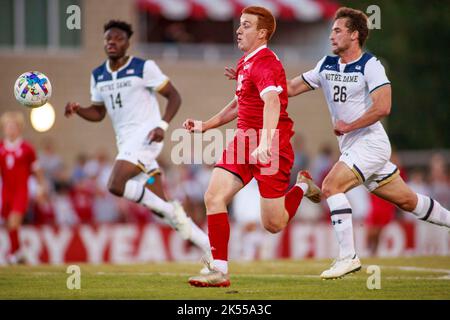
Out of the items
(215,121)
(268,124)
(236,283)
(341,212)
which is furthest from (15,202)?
(268,124)

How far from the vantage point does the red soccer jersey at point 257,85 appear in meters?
9.83

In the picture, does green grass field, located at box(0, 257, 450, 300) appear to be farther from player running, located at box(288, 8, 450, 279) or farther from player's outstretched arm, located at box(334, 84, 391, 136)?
player's outstretched arm, located at box(334, 84, 391, 136)

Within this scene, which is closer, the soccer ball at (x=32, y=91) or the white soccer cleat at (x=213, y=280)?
the white soccer cleat at (x=213, y=280)

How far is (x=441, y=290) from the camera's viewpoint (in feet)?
33.1

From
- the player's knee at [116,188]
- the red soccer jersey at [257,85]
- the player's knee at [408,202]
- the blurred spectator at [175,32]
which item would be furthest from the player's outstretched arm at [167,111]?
the blurred spectator at [175,32]

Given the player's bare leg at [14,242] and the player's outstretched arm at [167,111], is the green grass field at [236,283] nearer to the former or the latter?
the player's outstretched arm at [167,111]

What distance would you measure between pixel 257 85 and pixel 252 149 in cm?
61

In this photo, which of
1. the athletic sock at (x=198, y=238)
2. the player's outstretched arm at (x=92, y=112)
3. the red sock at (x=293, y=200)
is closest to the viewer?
the red sock at (x=293, y=200)

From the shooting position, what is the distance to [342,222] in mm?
10578

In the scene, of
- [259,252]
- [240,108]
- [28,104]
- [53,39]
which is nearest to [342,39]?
[240,108]

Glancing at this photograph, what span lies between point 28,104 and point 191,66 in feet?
61.0

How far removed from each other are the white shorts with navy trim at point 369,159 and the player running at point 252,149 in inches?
30.4

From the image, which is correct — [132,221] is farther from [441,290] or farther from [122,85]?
[441,290]

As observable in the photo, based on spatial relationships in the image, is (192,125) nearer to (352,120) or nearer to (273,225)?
(273,225)
